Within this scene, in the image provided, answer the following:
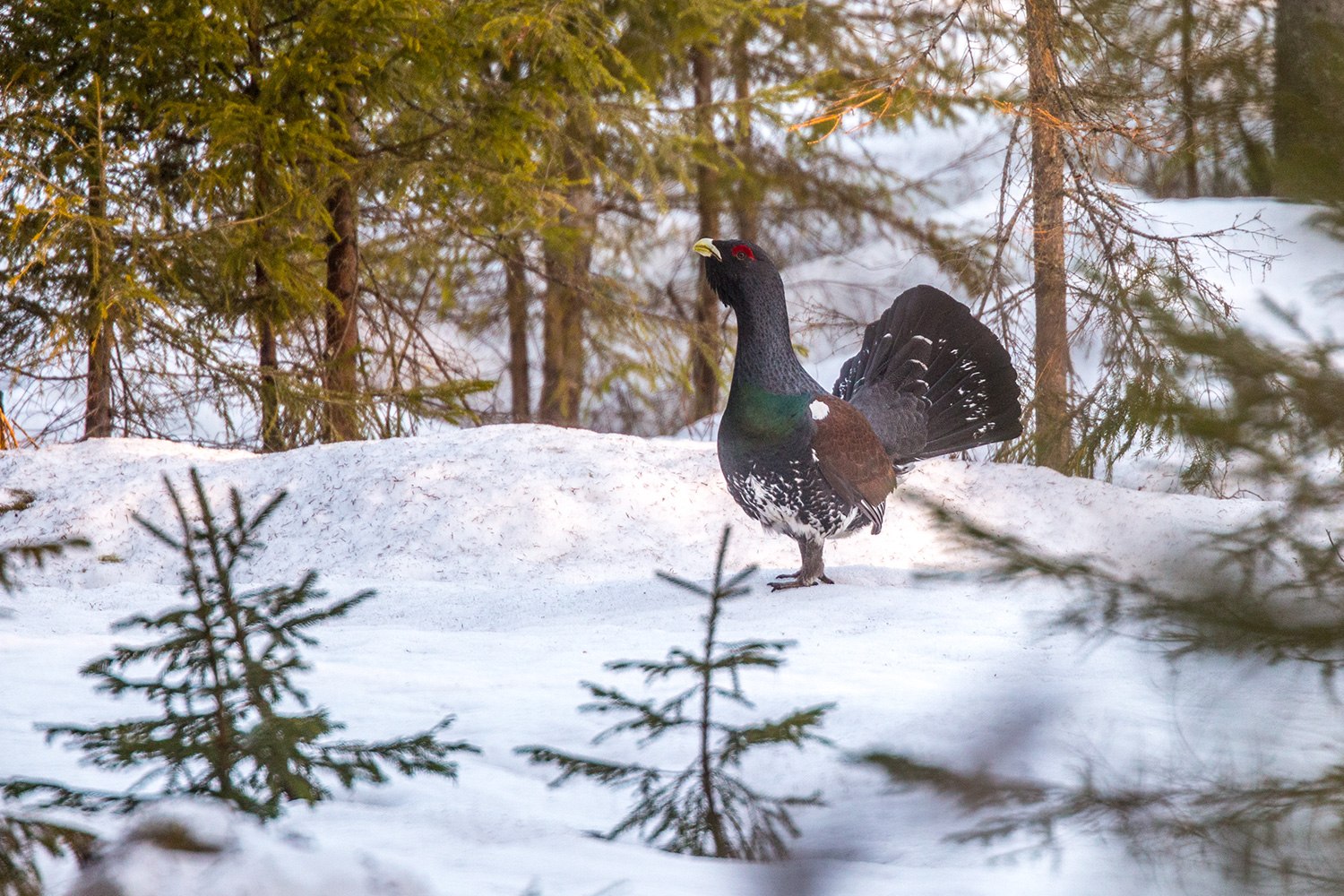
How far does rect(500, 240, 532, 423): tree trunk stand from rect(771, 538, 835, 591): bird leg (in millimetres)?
5001

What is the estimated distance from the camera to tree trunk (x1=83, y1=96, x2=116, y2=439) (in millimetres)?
6770

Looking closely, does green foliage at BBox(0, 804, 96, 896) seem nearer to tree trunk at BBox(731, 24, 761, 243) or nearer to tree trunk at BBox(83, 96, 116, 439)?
tree trunk at BBox(83, 96, 116, 439)

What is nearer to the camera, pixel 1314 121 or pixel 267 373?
pixel 1314 121

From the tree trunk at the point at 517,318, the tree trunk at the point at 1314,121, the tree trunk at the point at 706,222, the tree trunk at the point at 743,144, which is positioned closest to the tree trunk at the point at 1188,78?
the tree trunk at the point at 1314,121

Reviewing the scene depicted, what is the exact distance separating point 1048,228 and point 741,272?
255 cm

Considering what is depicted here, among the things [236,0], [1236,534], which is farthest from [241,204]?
[1236,534]

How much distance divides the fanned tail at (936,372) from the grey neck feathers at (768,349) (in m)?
0.79

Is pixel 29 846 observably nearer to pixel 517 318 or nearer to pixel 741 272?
pixel 741 272

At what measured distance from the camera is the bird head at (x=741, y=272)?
4.52 meters

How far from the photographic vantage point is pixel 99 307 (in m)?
6.94

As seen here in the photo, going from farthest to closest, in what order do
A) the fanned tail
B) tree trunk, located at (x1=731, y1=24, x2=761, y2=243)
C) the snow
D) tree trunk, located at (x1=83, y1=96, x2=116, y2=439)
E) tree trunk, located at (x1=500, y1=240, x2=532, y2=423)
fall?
tree trunk, located at (x1=731, y1=24, x2=761, y2=243) → tree trunk, located at (x1=500, y1=240, x2=532, y2=423) → tree trunk, located at (x1=83, y1=96, x2=116, y2=439) → the fanned tail → the snow

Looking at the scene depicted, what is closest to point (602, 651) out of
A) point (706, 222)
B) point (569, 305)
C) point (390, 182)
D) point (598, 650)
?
point (598, 650)

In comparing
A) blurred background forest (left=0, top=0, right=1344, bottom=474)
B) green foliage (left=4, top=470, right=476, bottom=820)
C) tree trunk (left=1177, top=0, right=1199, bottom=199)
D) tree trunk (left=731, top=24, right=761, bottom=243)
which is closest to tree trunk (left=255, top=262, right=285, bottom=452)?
blurred background forest (left=0, top=0, right=1344, bottom=474)

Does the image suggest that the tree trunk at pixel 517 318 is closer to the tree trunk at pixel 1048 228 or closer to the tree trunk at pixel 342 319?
the tree trunk at pixel 342 319
